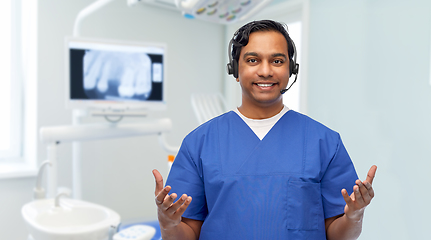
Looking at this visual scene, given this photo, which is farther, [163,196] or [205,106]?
[205,106]

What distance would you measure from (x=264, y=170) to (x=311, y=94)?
1.61 metres

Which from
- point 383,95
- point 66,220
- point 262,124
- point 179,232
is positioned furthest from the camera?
point 383,95

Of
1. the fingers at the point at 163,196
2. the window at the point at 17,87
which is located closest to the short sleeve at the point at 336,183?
the fingers at the point at 163,196

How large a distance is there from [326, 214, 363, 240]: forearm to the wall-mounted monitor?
1172mm

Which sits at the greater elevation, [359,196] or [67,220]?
[359,196]

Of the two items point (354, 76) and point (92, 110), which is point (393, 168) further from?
point (92, 110)

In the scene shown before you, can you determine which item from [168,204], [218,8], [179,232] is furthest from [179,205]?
[218,8]

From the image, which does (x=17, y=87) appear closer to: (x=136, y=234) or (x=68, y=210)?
(x=68, y=210)

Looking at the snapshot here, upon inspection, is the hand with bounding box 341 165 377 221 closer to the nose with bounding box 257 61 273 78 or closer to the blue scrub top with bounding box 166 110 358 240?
the blue scrub top with bounding box 166 110 358 240

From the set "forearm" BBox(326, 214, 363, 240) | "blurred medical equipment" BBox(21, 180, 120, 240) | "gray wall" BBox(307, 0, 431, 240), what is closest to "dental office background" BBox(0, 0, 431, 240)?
"gray wall" BBox(307, 0, 431, 240)

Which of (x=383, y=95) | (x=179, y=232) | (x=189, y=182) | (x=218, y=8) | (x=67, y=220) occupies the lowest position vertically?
(x=67, y=220)

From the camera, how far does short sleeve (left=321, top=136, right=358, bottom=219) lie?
80 centimetres

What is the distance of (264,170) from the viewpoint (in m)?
0.79

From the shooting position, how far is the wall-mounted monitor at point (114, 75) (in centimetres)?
160
